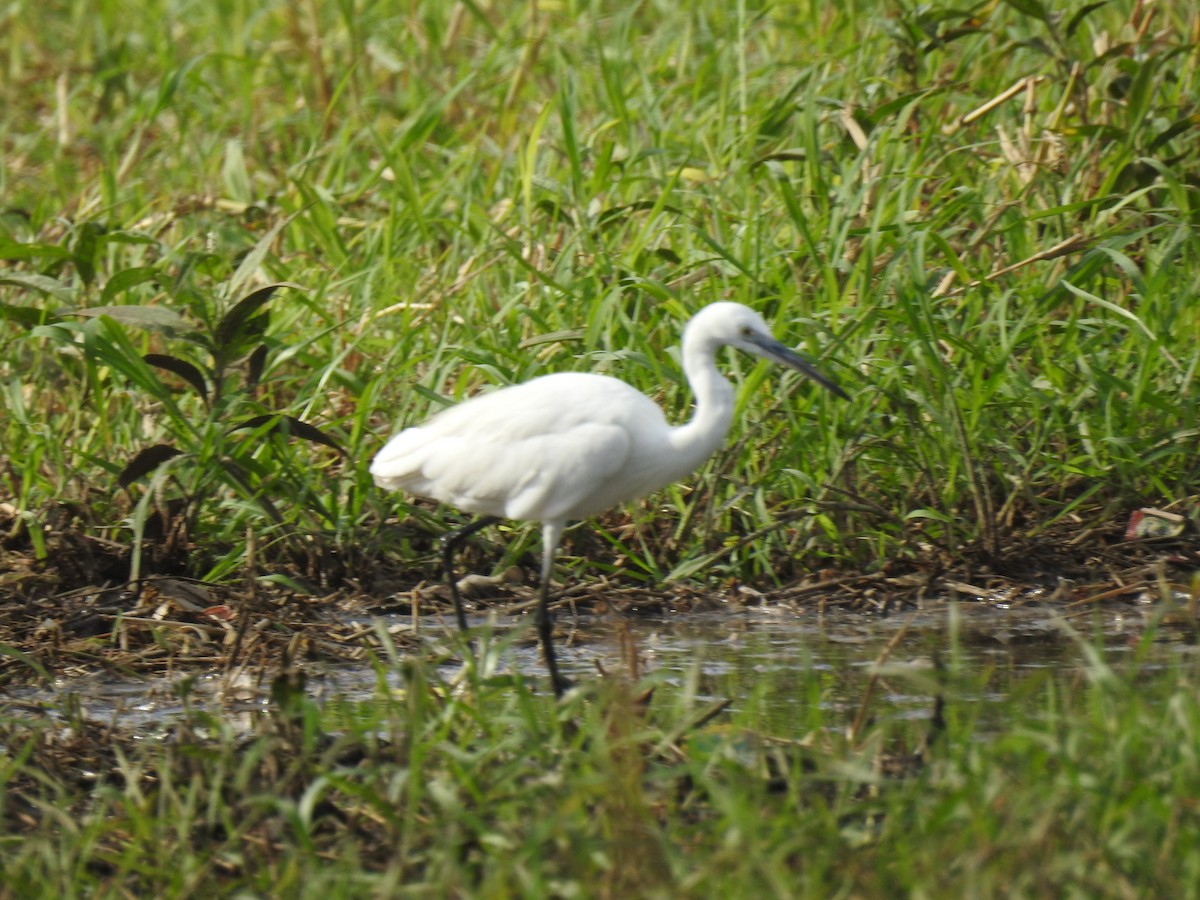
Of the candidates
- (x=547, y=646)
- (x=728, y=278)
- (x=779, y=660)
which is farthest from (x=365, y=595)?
(x=728, y=278)

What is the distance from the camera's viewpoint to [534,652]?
195 inches

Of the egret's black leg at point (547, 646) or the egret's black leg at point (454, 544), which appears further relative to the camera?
the egret's black leg at point (454, 544)

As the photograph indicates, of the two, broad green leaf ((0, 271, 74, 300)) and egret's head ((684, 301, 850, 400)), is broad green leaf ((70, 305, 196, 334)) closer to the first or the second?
broad green leaf ((0, 271, 74, 300))

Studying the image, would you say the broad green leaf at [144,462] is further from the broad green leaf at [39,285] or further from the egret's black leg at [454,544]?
the egret's black leg at [454,544]

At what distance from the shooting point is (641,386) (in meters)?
5.58

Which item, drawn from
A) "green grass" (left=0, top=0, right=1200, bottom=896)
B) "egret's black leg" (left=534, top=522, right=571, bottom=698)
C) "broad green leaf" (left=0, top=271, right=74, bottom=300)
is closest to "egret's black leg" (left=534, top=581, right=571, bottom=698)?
"egret's black leg" (left=534, top=522, right=571, bottom=698)

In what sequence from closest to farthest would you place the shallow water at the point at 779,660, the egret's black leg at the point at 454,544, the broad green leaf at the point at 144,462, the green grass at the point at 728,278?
the shallow water at the point at 779,660 < the egret's black leg at the point at 454,544 < the broad green leaf at the point at 144,462 < the green grass at the point at 728,278

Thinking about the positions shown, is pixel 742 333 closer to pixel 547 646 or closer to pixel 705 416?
pixel 705 416

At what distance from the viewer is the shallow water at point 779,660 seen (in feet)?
13.9

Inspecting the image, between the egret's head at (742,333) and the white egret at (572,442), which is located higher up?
the egret's head at (742,333)

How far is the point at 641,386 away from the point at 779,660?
127 centimetres

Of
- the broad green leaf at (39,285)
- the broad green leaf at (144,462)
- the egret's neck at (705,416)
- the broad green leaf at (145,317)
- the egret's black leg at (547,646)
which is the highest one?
the broad green leaf at (39,285)

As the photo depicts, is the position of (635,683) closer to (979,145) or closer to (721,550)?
(721,550)

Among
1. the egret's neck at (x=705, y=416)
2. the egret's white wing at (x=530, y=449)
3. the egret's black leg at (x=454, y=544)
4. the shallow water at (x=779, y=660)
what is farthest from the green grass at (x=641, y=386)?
the egret's neck at (x=705, y=416)
